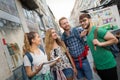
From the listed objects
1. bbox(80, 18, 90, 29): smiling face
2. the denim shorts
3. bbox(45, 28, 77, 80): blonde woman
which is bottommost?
the denim shorts

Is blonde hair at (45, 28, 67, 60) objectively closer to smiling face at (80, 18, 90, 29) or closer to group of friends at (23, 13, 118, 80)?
group of friends at (23, 13, 118, 80)

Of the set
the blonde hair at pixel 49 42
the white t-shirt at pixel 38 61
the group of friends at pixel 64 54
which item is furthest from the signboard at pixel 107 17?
the white t-shirt at pixel 38 61

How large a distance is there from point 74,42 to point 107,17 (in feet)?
24.9

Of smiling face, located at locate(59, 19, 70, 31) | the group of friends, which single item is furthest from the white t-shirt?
smiling face, located at locate(59, 19, 70, 31)

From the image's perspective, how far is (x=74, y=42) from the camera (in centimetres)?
485

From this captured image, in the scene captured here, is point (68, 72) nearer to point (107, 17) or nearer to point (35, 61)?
point (35, 61)

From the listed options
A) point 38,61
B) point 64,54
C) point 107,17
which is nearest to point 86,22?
point 64,54

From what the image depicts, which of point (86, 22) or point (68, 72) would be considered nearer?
point (86, 22)

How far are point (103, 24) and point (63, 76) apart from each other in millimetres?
8612

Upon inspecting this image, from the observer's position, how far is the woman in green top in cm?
363

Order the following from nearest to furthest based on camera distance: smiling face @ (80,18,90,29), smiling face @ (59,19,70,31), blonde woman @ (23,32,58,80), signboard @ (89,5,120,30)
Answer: blonde woman @ (23,32,58,80) → smiling face @ (80,18,90,29) → smiling face @ (59,19,70,31) → signboard @ (89,5,120,30)

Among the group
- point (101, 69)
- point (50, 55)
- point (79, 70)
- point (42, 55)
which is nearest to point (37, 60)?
point (42, 55)

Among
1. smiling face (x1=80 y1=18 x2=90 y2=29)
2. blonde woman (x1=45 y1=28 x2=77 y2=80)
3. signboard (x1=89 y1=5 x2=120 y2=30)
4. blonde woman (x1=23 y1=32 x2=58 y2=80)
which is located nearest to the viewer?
blonde woman (x1=23 y1=32 x2=58 y2=80)

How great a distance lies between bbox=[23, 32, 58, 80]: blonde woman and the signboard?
8311 mm
